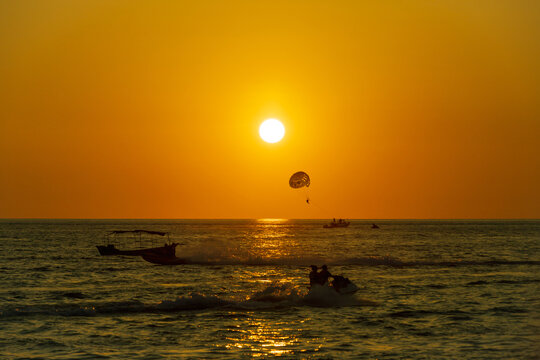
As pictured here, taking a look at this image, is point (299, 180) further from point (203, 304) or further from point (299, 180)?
point (203, 304)

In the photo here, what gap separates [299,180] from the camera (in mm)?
101125

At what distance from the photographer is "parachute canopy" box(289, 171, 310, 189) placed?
3928 inches

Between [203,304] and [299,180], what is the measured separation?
64190mm

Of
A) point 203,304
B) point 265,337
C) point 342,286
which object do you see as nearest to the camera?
point 265,337

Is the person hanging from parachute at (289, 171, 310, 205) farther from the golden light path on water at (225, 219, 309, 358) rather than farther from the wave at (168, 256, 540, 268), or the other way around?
the golden light path on water at (225, 219, 309, 358)

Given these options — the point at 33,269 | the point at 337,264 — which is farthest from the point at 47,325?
the point at 337,264

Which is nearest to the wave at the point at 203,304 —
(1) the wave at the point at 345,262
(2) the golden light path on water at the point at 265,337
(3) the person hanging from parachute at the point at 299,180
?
(2) the golden light path on water at the point at 265,337

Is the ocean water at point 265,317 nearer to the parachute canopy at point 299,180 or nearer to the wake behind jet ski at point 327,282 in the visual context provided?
the wake behind jet ski at point 327,282

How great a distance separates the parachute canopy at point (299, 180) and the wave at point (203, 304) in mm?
59304

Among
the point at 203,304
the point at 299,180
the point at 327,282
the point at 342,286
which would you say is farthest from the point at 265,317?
the point at 299,180

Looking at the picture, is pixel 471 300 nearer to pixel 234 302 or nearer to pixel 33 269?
pixel 234 302

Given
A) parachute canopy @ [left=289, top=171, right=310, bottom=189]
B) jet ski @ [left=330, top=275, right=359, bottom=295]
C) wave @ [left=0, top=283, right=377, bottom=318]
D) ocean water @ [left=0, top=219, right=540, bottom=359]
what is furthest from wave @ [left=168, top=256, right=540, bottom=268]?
wave @ [left=0, top=283, right=377, bottom=318]

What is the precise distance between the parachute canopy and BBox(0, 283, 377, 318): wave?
5930 cm

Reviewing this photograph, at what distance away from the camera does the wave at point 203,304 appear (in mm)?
35906
